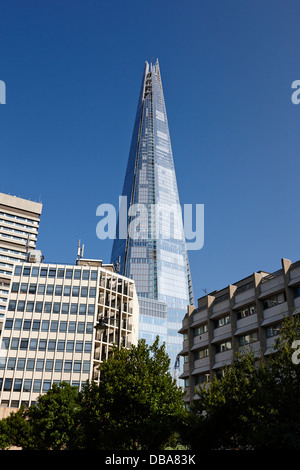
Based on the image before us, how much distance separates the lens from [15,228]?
506ft

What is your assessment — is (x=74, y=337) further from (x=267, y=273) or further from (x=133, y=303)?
(x=267, y=273)

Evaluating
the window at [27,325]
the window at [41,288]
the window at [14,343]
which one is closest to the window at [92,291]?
the window at [41,288]

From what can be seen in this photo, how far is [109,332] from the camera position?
8119cm

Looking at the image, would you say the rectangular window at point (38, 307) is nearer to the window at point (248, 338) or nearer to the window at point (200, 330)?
the window at point (200, 330)

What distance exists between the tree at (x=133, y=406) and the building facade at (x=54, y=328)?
41.2 m

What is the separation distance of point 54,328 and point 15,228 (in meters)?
85.2

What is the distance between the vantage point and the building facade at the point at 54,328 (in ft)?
240

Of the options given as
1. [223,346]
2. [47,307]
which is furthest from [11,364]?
[223,346]

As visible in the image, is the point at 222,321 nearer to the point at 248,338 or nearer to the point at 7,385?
the point at 248,338

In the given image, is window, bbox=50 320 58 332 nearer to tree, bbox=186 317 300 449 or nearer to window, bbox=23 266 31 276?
window, bbox=23 266 31 276

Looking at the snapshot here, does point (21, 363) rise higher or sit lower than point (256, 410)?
higher

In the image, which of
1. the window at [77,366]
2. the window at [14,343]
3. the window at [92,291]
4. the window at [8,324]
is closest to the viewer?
the window at [77,366]

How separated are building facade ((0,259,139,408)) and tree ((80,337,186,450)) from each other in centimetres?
4122

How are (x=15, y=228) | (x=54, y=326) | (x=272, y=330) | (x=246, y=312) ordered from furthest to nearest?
(x=15, y=228)
(x=54, y=326)
(x=246, y=312)
(x=272, y=330)
